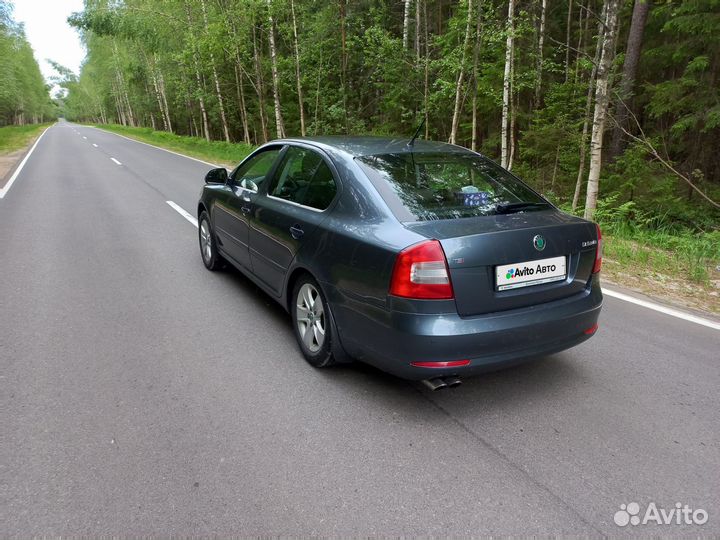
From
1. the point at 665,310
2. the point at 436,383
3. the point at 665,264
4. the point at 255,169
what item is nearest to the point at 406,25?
the point at 665,264

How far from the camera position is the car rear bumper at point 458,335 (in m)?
2.68

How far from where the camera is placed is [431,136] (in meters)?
18.3

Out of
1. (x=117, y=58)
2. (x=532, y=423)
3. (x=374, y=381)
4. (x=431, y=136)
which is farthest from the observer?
(x=117, y=58)

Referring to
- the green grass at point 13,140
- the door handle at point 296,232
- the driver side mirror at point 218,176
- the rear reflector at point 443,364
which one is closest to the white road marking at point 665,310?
the rear reflector at point 443,364

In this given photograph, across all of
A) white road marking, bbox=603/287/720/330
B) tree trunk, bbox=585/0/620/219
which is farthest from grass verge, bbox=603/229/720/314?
tree trunk, bbox=585/0/620/219

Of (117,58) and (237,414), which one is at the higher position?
(117,58)

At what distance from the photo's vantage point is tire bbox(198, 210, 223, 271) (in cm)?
562

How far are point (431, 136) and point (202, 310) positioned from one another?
15.3 metres

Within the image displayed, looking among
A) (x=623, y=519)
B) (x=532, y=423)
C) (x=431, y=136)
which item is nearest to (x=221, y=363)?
(x=532, y=423)

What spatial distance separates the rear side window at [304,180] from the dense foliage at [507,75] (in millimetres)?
5244

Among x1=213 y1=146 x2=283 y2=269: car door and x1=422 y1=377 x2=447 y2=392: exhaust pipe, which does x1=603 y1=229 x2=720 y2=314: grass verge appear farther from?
x1=213 y1=146 x2=283 y2=269: car door

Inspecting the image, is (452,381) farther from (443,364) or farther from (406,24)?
(406,24)

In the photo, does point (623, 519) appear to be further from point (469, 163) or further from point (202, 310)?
point (202, 310)

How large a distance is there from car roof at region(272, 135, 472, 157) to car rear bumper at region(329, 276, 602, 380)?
3.81 feet
